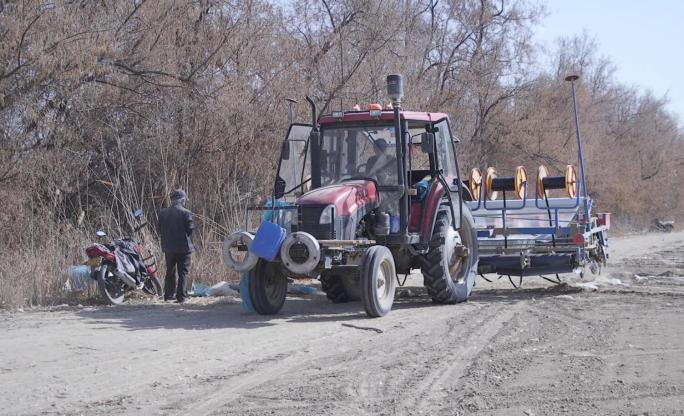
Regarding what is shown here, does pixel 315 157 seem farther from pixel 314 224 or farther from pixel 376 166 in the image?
pixel 314 224

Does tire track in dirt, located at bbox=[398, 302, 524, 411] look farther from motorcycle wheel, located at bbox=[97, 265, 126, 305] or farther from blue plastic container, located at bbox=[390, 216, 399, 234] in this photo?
motorcycle wheel, located at bbox=[97, 265, 126, 305]

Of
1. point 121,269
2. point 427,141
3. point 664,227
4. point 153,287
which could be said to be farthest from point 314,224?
point 664,227

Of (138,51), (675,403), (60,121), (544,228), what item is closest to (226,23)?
(138,51)

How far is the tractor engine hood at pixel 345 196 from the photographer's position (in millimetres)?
9406

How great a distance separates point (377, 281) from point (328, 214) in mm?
978

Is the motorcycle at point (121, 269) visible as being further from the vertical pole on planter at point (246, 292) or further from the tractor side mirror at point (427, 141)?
the tractor side mirror at point (427, 141)

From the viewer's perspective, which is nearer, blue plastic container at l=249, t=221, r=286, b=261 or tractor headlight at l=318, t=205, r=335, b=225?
blue plastic container at l=249, t=221, r=286, b=261

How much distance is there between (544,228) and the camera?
40.7 feet

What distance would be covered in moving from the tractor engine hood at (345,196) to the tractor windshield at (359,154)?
0.28 m

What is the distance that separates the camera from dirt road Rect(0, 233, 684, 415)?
18.7 ft

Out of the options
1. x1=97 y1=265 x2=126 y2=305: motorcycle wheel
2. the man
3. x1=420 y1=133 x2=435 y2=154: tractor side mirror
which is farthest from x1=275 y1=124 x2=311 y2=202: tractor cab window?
x1=97 y1=265 x2=126 y2=305: motorcycle wheel

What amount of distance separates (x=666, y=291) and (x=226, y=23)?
9.43 m

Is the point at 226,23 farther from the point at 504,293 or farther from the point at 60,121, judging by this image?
the point at 504,293

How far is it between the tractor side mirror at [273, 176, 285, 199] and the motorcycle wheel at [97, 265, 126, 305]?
2.77 m
